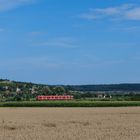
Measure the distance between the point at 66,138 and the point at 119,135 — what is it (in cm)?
317

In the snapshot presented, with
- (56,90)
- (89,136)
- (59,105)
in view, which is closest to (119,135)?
(89,136)

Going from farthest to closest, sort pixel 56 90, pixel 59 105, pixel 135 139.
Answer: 1. pixel 56 90
2. pixel 59 105
3. pixel 135 139

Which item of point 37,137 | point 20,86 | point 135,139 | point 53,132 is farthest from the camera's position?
point 20,86

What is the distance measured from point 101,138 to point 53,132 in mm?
5114

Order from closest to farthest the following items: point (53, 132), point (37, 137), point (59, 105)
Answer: point (37, 137) → point (53, 132) → point (59, 105)

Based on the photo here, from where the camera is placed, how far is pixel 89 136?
29.5 meters

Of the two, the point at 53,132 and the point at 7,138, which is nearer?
the point at 7,138

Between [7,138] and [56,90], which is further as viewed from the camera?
[56,90]

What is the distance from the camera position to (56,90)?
18238cm

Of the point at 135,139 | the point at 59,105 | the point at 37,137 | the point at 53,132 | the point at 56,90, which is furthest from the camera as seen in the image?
the point at 56,90

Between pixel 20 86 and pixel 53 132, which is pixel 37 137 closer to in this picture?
pixel 53 132

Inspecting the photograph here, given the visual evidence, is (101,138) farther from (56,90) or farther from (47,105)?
(56,90)

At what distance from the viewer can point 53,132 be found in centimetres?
3272

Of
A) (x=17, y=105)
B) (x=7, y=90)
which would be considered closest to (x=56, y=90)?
(x=7, y=90)
